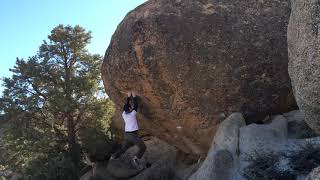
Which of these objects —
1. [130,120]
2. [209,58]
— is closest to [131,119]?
[130,120]

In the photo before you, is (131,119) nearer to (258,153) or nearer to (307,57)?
(258,153)

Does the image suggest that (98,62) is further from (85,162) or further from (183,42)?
(183,42)

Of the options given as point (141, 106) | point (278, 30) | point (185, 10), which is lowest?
point (141, 106)

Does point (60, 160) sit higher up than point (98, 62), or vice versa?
point (98, 62)

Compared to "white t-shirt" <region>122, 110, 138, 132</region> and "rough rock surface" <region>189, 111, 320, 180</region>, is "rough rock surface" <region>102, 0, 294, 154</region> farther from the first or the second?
"rough rock surface" <region>189, 111, 320, 180</region>

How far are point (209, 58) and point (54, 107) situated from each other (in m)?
7.50

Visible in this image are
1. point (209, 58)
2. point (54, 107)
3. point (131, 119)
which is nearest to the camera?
point (209, 58)

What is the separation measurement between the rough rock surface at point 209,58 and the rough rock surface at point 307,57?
546 centimetres

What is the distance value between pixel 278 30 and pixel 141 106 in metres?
4.16

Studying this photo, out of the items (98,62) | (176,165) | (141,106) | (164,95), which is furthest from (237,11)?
(98,62)

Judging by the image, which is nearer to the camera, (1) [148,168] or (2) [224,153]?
(2) [224,153]

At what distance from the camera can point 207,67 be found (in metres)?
12.1

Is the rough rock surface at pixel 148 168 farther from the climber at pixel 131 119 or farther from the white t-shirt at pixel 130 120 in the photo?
the white t-shirt at pixel 130 120

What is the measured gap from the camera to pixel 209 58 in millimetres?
12086
